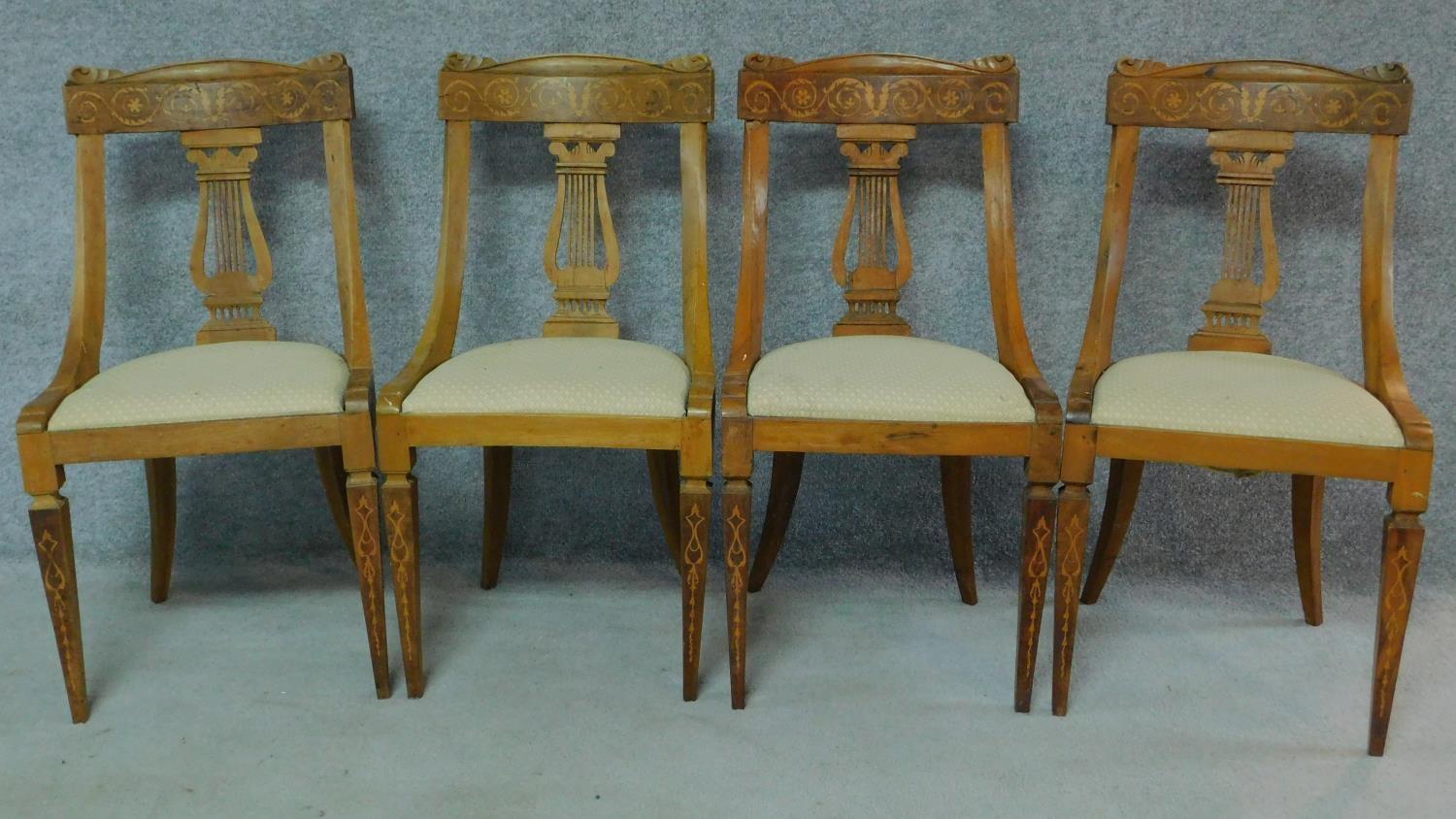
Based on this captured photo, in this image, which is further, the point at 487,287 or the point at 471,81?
the point at 487,287

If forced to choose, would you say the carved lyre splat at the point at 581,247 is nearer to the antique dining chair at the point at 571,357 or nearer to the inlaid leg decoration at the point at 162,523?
the antique dining chair at the point at 571,357

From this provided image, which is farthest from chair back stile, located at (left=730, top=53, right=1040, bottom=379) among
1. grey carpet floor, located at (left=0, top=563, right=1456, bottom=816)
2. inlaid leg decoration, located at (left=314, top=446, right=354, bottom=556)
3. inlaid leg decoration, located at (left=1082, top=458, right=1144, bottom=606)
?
inlaid leg decoration, located at (left=314, top=446, right=354, bottom=556)

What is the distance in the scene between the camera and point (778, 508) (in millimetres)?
2525

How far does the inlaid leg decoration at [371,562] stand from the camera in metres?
2.06

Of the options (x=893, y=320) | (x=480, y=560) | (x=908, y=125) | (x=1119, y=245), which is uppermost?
(x=908, y=125)

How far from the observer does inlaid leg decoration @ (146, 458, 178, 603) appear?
2482 mm

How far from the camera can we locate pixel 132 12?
2.56 meters

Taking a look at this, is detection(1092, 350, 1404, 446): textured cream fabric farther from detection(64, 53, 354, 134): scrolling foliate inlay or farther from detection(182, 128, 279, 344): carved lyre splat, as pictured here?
detection(182, 128, 279, 344): carved lyre splat

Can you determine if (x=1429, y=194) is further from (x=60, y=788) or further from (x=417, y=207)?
(x=60, y=788)

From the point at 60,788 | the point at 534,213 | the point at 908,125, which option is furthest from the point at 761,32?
the point at 60,788

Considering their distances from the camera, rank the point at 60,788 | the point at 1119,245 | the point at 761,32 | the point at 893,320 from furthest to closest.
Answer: the point at 761,32
the point at 893,320
the point at 1119,245
the point at 60,788

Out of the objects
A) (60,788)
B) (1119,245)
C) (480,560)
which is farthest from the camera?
(480,560)

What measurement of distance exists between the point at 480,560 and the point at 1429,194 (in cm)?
215

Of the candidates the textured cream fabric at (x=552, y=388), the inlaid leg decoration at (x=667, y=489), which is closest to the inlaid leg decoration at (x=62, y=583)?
the textured cream fabric at (x=552, y=388)
